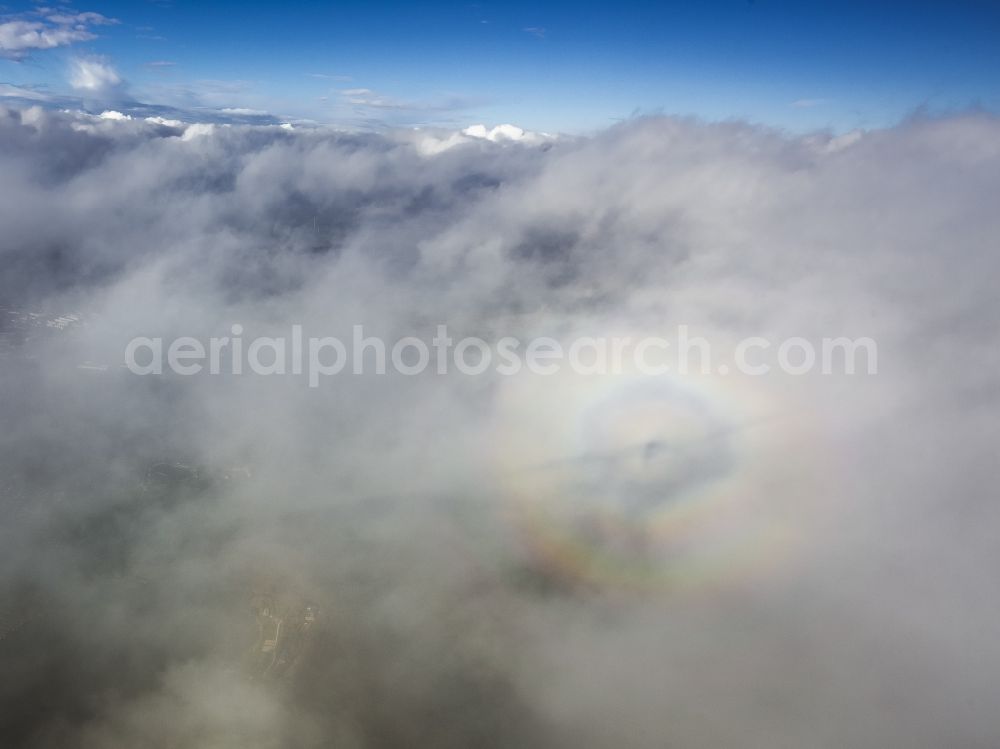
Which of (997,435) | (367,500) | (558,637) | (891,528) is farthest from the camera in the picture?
(367,500)

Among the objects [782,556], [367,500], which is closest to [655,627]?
[782,556]

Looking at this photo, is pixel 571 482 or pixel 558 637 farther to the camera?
pixel 571 482

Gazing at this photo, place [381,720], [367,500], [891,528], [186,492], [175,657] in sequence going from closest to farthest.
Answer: [381,720]
[175,657]
[891,528]
[186,492]
[367,500]

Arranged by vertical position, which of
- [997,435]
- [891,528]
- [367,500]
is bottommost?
[367,500]

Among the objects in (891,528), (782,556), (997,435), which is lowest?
(782,556)

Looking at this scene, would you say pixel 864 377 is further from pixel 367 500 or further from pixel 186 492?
pixel 186 492

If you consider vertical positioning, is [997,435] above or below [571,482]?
above

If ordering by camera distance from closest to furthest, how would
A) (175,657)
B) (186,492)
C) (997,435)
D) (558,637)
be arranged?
(175,657) → (558,637) → (997,435) → (186,492)

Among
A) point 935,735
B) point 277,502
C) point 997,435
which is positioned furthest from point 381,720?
point 997,435

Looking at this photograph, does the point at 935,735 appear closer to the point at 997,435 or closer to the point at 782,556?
the point at 782,556
